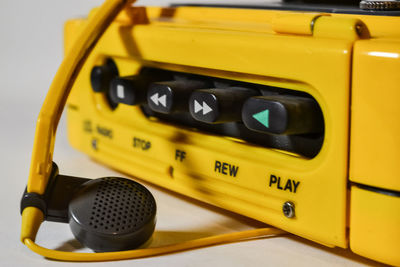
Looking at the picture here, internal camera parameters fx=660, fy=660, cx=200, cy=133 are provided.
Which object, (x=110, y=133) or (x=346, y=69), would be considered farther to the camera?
(x=110, y=133)

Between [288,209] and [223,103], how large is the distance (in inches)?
5.4

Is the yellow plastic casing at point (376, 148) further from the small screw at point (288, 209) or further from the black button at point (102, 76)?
the black button at point (102, 76)

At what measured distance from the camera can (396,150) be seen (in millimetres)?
608

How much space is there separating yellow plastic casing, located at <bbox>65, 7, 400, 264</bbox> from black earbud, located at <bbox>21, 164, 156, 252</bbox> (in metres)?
0.12

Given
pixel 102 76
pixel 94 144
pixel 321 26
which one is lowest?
pixel 94 144

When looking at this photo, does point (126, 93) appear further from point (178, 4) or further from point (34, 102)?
point (34, 102)

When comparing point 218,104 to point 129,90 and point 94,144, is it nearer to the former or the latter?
point 129,90

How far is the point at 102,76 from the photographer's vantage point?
37.6 inches

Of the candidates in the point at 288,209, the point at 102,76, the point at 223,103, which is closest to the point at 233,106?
the point at 223,103

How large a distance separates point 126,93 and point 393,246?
1.33ft

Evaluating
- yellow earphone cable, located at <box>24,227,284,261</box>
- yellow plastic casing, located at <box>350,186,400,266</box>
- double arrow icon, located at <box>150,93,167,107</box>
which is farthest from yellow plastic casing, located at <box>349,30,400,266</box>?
double arrow icon, located at <box>150,93,167,107</box>

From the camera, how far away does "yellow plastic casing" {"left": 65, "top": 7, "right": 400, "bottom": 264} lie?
66 centimetres

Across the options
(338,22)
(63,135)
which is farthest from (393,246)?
(63,135)

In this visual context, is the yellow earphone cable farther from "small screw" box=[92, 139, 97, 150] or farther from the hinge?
"small screw" box=[92, 139, 97, 150]
